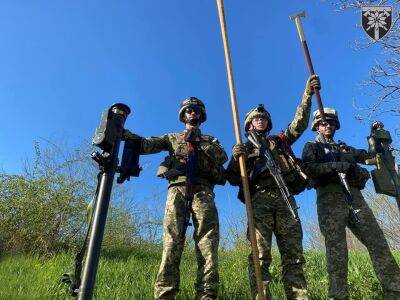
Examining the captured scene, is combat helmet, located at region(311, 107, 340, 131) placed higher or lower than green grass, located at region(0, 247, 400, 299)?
higher

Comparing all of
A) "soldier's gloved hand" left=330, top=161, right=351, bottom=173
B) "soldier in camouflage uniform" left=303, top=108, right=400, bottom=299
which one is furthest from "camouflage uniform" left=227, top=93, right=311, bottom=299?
A: "soldier's gloved hand" left=330, top=161, right=351, bottom=173

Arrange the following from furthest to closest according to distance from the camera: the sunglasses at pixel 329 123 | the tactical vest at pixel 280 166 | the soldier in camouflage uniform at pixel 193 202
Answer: the sunglasses at pixel 329 123
the tactical vest at pixel 280 166
the soldier in camouflage uniform at pixel 193 202

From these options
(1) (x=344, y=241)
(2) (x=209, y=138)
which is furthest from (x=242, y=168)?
(1) (x=344, y=241)

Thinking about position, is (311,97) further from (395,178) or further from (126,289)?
(126,289)

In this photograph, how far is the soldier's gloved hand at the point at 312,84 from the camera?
4.73 metres

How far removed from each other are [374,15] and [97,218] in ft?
18.9

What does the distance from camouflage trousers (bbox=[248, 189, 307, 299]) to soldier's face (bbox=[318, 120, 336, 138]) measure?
125cm

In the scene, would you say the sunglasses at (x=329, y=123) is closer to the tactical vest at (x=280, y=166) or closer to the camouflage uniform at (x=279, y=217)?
the camouflage uniform at (x=279, y=217)

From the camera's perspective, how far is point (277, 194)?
4.39 metres

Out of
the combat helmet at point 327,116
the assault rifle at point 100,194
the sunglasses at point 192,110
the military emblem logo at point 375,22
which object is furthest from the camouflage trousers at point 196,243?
the military emblem logo at point 375,22

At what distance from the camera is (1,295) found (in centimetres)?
455

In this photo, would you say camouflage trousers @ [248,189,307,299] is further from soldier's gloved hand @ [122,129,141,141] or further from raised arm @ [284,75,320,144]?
soldier's gloved hand @ [122,129,141,141]

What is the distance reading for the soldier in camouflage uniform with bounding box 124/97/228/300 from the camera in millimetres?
3770

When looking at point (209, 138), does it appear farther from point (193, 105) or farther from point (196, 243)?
point (196, 243)
